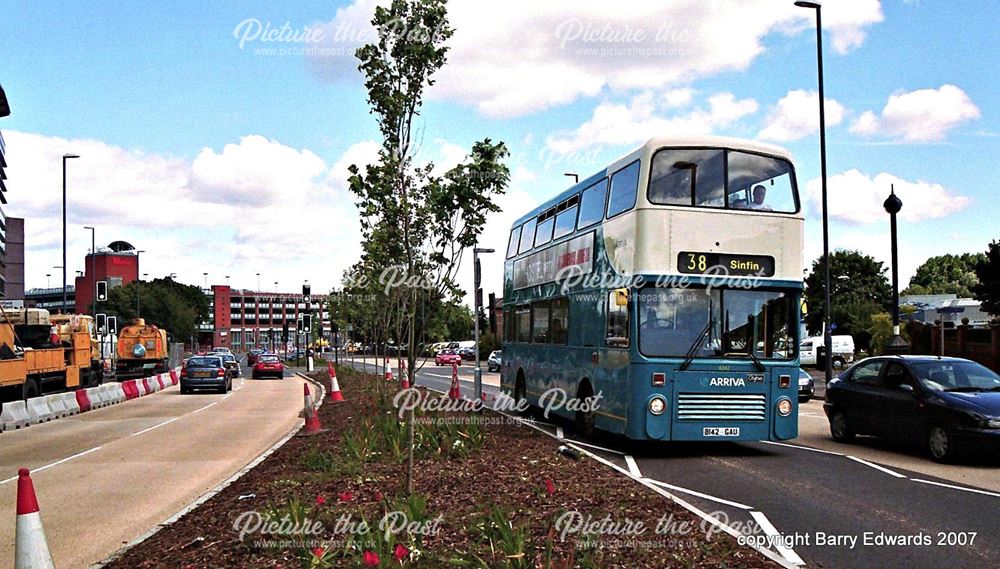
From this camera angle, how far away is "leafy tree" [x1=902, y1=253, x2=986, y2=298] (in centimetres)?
11244

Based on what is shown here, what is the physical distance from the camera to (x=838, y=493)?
998cm

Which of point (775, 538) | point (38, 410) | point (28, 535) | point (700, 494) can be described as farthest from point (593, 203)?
point (38, 410)

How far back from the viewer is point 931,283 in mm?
119625

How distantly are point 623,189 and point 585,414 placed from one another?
4.00 metres

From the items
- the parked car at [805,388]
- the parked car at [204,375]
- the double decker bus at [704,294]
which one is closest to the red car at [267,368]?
the parked car at [204,375]

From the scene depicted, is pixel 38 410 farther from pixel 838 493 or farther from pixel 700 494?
pixel 838 493

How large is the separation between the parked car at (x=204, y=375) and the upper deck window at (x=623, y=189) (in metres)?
24.7

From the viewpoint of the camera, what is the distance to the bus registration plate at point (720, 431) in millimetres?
12633

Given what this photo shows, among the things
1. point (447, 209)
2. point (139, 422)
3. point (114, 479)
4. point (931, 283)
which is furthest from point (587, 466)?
point (931, 283)

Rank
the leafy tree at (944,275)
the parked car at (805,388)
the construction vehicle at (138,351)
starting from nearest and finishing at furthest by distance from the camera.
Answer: the parked car at (805,388) → the construction vehicle at (138,351) → the leafy tree at (944,275)

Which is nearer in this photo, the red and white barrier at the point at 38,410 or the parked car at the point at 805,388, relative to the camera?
the red and white barrier at the point at 38,410

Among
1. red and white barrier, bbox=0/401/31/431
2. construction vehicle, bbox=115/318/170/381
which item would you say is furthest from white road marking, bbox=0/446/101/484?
construction vehicle, bbox=115/318/170/381

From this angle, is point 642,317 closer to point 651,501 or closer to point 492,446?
point 492,446

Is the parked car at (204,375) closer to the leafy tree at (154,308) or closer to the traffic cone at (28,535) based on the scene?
the traffic cone at (28,535)
